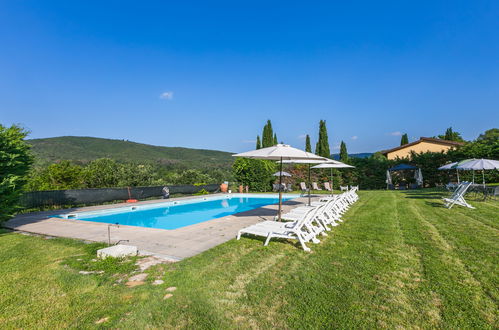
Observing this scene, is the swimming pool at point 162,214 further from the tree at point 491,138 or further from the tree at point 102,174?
the tree at point 491,138

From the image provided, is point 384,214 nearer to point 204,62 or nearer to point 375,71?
point 375,71

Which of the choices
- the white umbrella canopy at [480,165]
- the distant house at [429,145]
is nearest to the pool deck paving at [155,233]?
the white umbrella canopy at [480,165]

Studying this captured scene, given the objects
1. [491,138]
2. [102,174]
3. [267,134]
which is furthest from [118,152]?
[491,138]

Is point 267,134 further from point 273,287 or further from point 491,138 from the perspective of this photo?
point 273,287

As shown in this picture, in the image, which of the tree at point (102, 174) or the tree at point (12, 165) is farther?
the tree at point (102, 174)

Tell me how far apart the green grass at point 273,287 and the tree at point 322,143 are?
2752 cm

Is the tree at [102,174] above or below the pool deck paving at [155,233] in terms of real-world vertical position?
above

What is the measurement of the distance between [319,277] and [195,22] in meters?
18.2

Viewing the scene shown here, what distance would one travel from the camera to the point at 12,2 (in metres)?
10.2

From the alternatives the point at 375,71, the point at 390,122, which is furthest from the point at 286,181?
the point at 390,122

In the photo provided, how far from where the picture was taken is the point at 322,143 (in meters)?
32.3

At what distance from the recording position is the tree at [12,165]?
660 cm

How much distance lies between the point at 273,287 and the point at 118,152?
148 ft

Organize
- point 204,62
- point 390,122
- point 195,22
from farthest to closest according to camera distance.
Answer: point 390,122 → point 204,62 → point 195,22
